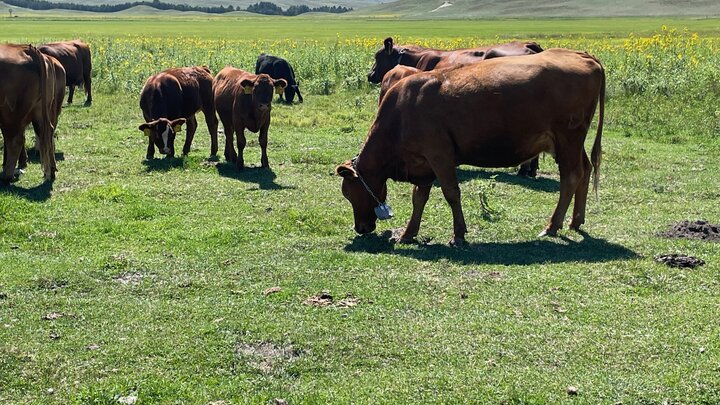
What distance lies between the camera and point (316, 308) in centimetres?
866

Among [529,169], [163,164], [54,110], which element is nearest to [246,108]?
[163,164]

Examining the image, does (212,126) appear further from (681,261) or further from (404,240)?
(681,261)

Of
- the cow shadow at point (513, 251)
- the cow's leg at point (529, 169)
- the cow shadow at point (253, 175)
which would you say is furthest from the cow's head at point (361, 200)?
the cow's leg at point (529, 169)

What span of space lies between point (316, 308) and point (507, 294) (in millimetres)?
2084

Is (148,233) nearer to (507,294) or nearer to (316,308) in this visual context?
(316,308)

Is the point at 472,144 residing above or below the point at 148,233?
above

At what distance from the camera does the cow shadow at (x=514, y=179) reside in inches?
603

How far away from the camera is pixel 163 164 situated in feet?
56.0

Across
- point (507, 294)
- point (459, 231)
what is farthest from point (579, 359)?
point (459, 231)

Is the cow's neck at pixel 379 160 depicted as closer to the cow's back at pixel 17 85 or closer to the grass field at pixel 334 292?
the grass field at pixel 334 292

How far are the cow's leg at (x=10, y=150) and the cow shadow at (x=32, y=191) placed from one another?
0.16 metres

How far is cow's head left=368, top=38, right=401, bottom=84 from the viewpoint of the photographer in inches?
899

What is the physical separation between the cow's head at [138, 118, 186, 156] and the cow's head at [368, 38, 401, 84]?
7301mm

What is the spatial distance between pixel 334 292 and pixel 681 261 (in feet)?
13.8
